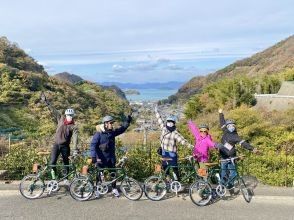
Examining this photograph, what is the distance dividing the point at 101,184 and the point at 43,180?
112 centimetres

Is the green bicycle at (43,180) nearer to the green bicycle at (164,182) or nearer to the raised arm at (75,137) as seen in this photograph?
the raised arm at (75,137)

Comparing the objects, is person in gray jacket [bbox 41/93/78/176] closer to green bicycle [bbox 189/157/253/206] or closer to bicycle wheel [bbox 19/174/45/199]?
bicycle wheel [bbox 19/174/45/199]

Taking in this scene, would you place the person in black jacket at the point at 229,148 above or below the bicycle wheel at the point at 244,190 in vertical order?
above

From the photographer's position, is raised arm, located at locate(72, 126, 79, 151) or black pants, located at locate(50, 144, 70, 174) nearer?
raised arm, located at locate(72, 126, 79, 151)

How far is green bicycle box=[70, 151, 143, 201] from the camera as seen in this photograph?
877 cm

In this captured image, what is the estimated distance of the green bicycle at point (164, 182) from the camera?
882 centimetres

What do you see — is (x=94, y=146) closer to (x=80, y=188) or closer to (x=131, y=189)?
(x=80, y=188)

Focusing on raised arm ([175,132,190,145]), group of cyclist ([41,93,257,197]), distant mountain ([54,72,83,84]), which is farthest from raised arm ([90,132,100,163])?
distant mountain ([54,72,83,84])

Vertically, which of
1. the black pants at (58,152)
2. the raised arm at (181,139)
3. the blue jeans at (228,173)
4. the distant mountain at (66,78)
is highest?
the distant mountain at (66,78)

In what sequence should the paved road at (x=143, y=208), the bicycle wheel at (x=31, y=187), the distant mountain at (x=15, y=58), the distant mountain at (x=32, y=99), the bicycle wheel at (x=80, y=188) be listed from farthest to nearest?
the distant mountain at (x=15, y=58) < the distant mountain at (x=32, y=99) < the bicycle wheel at (x=31, y=187) < the bicycle wheel at (x=80, y=188) < the paved road at (x=143, y=208)

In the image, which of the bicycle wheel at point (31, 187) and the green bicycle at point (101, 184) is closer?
the green bicycle at point (101, 184)

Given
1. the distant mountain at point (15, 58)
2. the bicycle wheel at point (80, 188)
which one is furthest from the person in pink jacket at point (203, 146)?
the distant mountain at point (15, 58)

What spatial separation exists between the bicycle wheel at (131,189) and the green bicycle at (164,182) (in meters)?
0.14

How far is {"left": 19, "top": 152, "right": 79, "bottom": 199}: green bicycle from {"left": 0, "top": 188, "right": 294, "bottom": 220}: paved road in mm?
153
